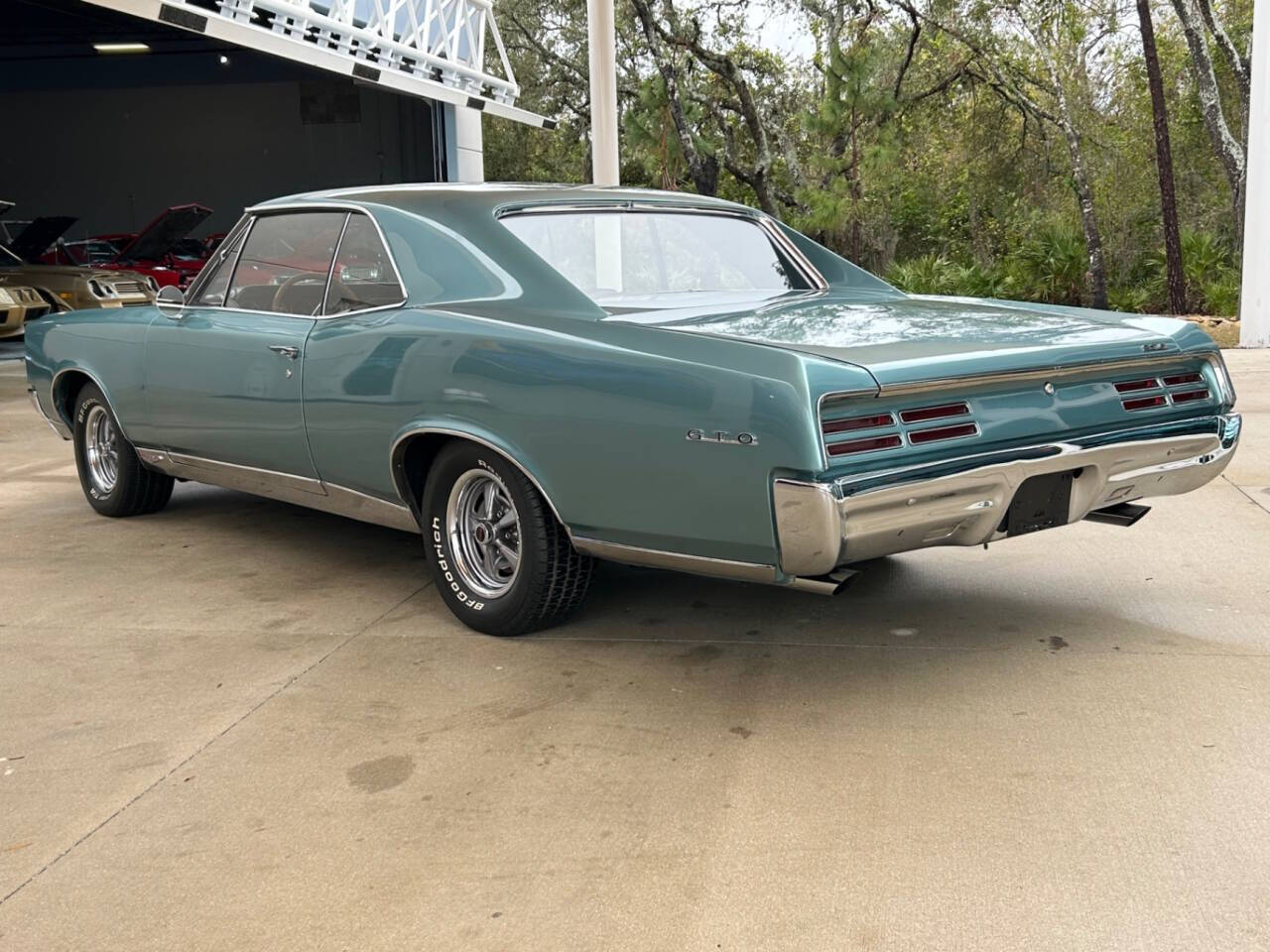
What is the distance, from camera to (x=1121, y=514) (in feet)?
14.8

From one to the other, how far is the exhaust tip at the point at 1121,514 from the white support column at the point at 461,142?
59.5 ft

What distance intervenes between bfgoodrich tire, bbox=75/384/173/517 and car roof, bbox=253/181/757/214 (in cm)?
177

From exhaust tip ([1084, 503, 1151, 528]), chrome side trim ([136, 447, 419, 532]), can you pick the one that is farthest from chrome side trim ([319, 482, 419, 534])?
exhaust tip ([1084, 503, 1151, 528])

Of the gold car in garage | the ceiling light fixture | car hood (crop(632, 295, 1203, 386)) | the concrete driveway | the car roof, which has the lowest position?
the concrete driveway

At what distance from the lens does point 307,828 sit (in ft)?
10.2

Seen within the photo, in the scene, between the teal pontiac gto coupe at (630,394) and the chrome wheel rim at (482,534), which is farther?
the chrome wheel rim at (482,534)

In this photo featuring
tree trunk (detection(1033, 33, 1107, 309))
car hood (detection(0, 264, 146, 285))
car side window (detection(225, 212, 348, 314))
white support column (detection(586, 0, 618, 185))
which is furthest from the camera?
tree trunk (detection(1033, 33, 1107, 309))

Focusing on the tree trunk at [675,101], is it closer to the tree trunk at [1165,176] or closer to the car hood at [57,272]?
the tree trunk at [1165,176]

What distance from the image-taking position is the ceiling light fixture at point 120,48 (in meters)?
25.6

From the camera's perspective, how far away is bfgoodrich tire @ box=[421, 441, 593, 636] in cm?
424

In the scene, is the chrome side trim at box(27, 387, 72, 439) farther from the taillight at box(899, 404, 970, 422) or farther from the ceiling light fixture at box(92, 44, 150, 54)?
the ceiling light fixture at box(92, 44, 150, 54)

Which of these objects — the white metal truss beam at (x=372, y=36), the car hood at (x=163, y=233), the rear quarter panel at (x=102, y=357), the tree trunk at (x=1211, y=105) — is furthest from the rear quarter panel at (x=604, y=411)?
the tree trunk at (x=1211, y=105)

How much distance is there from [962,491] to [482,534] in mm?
1647

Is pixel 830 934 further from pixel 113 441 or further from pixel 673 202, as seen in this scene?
pixel 113 441
